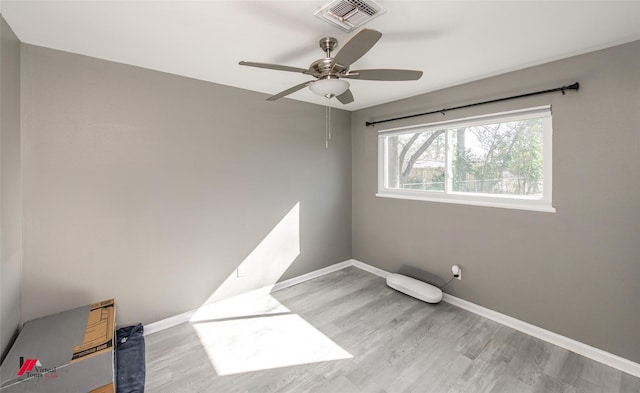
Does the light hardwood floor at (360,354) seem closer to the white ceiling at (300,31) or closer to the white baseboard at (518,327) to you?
the white baseboard at (518,327)

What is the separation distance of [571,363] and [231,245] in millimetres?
3094

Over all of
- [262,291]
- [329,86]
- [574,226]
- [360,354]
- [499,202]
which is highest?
[329,86]

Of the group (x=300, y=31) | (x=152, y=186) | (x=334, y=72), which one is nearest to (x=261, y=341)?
(x=152, y=186)

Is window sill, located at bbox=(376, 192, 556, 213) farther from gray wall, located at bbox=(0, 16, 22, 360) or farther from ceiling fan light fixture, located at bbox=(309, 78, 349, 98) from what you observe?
gray wall, located at bbox=(0, 16, 22, 360)

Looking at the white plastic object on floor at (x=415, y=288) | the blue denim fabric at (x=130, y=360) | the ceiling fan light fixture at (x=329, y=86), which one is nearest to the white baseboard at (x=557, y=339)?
the white plastic object on floor at (x=415, y=288)

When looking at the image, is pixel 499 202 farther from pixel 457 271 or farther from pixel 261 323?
pixel 261 323

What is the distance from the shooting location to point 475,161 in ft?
9.59

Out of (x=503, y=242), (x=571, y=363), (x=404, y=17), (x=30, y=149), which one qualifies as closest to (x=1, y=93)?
(x=30, y=149)

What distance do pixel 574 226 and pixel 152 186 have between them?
11.8 feet

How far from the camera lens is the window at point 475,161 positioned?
248cm

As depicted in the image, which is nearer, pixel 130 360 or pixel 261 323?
pixel 130 360

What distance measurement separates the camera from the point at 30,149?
6.55ft

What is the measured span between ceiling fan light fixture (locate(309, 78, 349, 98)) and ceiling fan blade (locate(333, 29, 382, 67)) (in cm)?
20

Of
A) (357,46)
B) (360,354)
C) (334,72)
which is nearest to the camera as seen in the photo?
(357,46)
